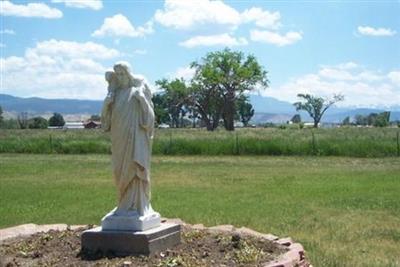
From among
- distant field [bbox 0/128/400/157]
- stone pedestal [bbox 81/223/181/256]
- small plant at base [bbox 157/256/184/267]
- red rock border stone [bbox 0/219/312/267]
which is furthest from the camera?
distant field [bbox 0/128/400/157]

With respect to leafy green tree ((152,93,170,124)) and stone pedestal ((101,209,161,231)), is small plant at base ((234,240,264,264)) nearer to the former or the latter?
stone pedestal ((101,209,161,231))

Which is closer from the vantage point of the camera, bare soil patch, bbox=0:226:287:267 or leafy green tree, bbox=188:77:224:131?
bare soil patch, bbox=0:226:287:267

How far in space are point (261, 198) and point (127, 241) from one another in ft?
30.6

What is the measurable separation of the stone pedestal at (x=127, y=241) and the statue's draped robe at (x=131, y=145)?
346 millimetres

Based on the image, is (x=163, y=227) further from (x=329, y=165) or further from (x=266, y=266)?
(x=329, y=165)

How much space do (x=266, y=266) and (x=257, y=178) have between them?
1494 centimetres

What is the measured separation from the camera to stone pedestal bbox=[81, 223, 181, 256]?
8.20m

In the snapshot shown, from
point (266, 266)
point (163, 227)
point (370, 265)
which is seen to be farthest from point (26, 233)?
point (370, 265)

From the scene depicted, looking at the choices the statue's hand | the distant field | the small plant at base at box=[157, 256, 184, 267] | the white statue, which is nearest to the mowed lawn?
the distant field

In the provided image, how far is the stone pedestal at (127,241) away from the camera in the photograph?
8.20 metres

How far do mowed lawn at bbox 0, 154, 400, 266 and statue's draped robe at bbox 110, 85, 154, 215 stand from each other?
2911 mm

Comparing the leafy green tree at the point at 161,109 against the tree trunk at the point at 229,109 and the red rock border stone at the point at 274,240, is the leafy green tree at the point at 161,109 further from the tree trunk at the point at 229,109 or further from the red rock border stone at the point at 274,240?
the red rock border stone at the point at 274,240

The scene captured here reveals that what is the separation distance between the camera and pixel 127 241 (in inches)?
325

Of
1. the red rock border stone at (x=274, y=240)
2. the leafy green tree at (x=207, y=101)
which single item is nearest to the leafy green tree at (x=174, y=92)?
the leafy green tree at (x=207, y=101)
